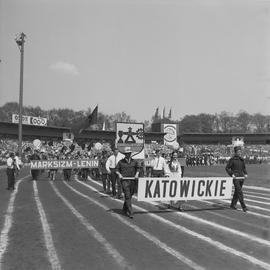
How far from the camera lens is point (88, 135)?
9038 cm

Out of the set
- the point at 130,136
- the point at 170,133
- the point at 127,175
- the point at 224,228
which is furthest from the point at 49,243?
the point at 170,133

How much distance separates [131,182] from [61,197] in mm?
5972

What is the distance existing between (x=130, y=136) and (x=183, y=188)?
13.4ft

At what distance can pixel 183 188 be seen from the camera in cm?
1540

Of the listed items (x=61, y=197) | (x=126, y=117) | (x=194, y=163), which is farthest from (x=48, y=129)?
(x=61, y=197)

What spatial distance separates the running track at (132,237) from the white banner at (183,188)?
0.43 m

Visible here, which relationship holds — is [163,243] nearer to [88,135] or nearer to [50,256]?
[50,256]

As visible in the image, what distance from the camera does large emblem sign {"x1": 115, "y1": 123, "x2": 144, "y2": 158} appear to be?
1880 cm

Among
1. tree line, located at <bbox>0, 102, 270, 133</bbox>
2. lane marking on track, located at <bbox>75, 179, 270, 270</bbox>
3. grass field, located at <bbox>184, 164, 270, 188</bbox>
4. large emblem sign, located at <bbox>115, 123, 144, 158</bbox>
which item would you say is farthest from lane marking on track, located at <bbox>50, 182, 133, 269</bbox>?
tree line, located at <bbox>0, 102, 270, 133</bbox>

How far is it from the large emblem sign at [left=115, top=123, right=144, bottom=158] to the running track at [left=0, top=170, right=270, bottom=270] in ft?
8.54

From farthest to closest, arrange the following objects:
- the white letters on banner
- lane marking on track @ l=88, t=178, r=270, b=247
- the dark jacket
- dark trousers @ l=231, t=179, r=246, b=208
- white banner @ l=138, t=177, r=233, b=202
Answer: the white letters on banner < the dark jacket < dark trousers @ l=231, t=179, r=246, b=208 < white banner @ l=138, t=177, r=233, b=202 < lane marking on track @ l=88, t=178, r=270, b=247

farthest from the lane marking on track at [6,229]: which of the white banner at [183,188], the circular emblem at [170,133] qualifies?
the circular emblem at [170,133]

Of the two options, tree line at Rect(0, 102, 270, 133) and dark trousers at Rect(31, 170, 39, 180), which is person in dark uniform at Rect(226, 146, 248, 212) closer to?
dark trousers at Rect(31, 170, 39, 180)

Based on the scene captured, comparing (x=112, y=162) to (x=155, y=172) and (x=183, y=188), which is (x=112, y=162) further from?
(x=183, y=188)
